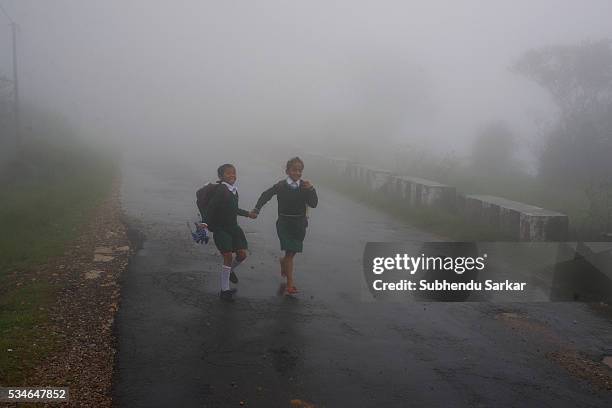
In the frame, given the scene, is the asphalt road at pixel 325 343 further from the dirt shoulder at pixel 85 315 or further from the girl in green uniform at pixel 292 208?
the girl in green uniform at pixel 292 208

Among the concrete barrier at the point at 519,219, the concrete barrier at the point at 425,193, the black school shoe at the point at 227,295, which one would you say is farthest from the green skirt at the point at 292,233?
the concrete barrier at the point at 425,193

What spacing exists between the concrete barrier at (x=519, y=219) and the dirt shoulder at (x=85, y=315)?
263 inches

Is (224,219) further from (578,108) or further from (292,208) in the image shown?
(578,108)

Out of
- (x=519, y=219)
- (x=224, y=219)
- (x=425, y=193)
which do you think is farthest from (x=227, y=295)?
(x=425, y=193)

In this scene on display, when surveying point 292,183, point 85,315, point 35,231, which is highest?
point 292,183

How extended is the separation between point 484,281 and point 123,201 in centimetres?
1016

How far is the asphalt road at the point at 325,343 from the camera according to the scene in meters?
4.43

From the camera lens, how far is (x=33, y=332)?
5469 millimetres

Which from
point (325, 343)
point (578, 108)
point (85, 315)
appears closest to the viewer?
point (325, 343)

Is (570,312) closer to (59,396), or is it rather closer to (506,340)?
(506,340)

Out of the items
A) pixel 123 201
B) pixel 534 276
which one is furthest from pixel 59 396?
pixel 123 201

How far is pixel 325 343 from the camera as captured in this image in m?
5.50

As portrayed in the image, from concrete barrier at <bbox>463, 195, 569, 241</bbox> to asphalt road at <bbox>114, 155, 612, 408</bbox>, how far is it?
109 inches

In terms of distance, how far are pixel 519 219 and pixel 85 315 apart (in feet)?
24.5
